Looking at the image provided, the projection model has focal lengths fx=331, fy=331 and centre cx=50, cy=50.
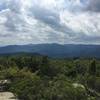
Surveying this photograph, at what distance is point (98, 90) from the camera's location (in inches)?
2388

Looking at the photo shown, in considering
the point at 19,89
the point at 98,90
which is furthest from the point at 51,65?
the point at 19,89

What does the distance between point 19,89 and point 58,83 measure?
427 inches

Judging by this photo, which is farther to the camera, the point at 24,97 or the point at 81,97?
the point at 24,97

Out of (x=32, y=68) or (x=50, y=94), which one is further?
(x=32, y=68)

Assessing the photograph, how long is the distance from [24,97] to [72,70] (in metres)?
43.4

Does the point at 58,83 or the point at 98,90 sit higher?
the point at 58,83

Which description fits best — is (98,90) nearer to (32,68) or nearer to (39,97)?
(39,97)

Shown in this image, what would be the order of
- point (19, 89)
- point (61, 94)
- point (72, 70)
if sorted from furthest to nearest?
point (72, 70)
point (19, 89)
point (61, 94)

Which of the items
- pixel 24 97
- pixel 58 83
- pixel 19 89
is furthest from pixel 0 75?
pixel 58 83

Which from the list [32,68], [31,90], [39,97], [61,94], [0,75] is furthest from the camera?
[32,68]

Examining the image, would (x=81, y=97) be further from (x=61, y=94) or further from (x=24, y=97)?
(x=24, y=97)

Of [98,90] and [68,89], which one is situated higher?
[68,89]

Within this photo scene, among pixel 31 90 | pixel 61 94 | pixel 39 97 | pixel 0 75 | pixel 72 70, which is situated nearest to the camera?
pixel 61 94

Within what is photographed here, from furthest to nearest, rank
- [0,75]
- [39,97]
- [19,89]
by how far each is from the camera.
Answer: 1. [0,75]
2. [19,89]
3. [39,97]
